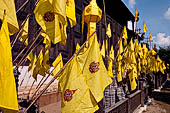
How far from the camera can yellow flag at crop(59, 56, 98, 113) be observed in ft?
9.14

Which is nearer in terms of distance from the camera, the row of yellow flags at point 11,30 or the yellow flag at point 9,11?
the row of yellow flags at point 11,30

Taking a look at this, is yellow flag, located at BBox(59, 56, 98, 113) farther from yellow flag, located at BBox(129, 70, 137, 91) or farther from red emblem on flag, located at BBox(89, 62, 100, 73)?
yellow flag, located at BBox(129, 70, 137, 91)

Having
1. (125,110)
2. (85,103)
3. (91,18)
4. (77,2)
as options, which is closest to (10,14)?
(85,103)

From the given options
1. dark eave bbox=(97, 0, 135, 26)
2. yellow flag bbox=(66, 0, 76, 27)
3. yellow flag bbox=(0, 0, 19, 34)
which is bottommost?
yellow flag bbox=(0, 0, 19, 34)

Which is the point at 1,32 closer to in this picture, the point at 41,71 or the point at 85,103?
the point at 85,103

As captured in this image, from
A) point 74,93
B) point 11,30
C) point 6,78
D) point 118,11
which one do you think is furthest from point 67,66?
point 118,11

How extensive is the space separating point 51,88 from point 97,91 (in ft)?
15.2

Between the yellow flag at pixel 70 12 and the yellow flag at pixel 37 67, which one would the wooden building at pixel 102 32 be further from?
the yellow flag at pixel 37 67

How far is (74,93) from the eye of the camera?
9.29 feet

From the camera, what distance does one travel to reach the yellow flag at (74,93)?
9.14 ft

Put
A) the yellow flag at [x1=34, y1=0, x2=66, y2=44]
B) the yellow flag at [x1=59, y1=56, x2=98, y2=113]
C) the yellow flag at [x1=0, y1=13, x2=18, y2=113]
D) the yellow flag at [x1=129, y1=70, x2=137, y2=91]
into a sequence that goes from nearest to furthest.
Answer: the yellow flag at [x1=0, y1=13, x2=18, y2=113] → the yellow flag at [x1=34, y1=0, x2=66, y2=44] → the yellow flag at [x1=59, y1=56, x2=98, y2=113] → the yellow flag at [x1=129, y1=70, x2=137, y2=91]

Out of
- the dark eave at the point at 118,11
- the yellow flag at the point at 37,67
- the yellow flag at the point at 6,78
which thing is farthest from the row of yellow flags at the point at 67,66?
the dark eave at the point at 118,11

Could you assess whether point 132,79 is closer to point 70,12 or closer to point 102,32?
point 70,12

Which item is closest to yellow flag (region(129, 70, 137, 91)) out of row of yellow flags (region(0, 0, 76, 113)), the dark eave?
row of yellow flags (region(0, 0, 76, 113))
